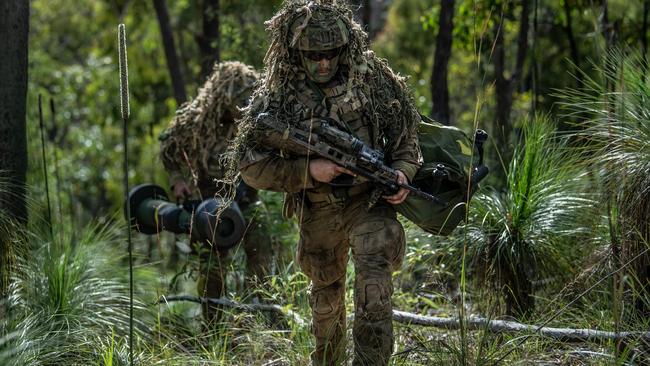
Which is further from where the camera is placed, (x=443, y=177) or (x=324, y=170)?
(x=443, y=177)

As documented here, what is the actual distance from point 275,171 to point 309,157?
0.18m

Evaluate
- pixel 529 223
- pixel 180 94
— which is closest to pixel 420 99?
pixel 180 94

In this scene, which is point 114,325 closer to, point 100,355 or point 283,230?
point 100,355

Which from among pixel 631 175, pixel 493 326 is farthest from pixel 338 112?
pixel 631 175

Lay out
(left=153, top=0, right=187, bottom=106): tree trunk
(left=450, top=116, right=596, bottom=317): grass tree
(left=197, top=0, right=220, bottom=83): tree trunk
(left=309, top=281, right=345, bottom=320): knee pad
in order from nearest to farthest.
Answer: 1. (left=309, top=281, right=345, bottom=320): knee pad
2. (left=450, top=116, right=596, bottom=317): grass tree
3. (left=197, top=0, right=220, bottom=83): tree trunk
4. (left=153, top=0, right=187, bottom=106): tree trunk

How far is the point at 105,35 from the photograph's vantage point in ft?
54.1

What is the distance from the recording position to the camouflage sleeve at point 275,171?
183 inches

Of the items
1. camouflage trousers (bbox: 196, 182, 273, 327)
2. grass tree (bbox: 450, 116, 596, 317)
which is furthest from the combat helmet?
camouflage trousers (bbox: 196, 182, 273, 327)

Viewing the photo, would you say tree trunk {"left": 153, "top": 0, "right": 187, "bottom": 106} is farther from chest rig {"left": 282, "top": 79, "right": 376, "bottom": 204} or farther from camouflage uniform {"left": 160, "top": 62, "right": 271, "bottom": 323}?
chest rig {"left": 282, "top": 79, "right": 376, "bottom": 204}

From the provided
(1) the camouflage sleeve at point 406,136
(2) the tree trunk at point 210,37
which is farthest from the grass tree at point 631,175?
(2) the tree trunk at point 210,37

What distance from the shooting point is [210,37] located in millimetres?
10414

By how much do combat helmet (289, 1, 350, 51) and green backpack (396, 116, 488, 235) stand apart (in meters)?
0.74

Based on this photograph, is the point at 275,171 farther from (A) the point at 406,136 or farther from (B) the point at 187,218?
(B) the point at 187,218

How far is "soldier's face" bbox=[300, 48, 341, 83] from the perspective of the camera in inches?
184
